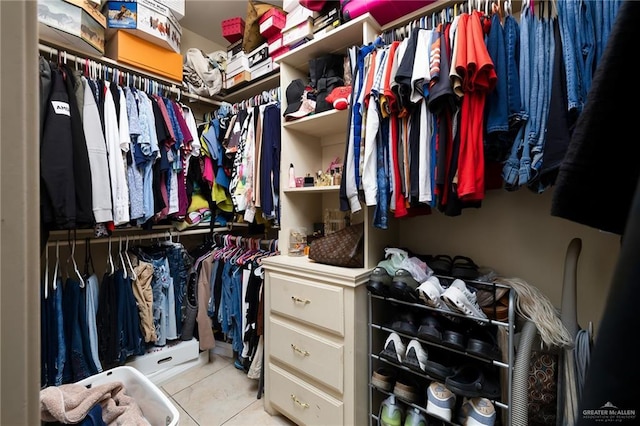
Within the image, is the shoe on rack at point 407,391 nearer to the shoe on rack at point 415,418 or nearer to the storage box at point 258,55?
the shoe on rack at point 415,418

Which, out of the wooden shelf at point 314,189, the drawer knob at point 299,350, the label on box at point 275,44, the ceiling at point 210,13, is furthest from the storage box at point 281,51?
the drawer knob at point 299,350

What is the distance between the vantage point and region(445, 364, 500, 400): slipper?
2.87ft

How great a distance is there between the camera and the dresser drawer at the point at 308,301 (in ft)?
3.80

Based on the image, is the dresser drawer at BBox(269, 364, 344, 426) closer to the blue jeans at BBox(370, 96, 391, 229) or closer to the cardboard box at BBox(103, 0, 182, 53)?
the blue jeans at BBox(370, 96, 391, 229)

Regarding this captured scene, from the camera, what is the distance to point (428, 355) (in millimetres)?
1077

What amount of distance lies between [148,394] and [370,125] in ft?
4.62

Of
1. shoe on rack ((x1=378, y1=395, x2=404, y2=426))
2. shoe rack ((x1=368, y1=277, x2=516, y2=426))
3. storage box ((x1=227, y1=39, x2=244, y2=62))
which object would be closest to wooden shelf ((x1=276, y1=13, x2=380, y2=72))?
storage box ((x1=227, y1=39, x2=244, y2=62))

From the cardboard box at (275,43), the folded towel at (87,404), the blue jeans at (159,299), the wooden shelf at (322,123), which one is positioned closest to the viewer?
the folded towel at (87,404)

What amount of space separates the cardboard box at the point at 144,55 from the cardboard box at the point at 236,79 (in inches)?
13.3

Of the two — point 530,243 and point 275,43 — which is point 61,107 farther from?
point 530,243

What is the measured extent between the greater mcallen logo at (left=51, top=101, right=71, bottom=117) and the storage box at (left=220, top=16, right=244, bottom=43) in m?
1.30

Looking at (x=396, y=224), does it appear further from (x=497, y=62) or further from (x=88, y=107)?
(x=88, y=107)

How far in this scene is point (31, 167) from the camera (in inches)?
11.5

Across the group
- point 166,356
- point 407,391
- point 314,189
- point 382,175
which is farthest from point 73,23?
point 407,391
